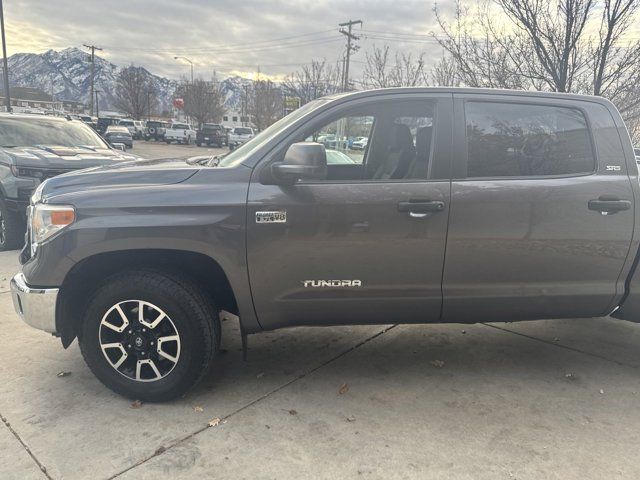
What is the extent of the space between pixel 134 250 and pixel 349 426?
1653 mm

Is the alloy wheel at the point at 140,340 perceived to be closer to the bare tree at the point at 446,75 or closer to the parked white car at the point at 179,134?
the bare tree at the point at 446,75

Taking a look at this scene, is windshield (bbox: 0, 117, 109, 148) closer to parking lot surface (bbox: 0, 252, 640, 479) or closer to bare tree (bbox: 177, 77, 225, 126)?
parking lot surface (bbox: 0, 252, 640, 479)

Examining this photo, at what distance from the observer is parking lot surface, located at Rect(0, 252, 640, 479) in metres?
2.55

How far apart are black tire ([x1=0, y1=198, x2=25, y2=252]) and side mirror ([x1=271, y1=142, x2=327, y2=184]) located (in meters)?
5.30

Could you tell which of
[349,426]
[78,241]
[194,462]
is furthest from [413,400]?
[78,241]

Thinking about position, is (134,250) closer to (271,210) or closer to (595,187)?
(271,210)

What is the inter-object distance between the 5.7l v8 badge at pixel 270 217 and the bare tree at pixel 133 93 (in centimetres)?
6817

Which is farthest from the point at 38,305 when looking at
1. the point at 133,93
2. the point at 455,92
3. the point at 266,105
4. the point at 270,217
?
the point at 133,93

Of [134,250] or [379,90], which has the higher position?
[379,90]

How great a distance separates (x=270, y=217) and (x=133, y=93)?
6889 cm

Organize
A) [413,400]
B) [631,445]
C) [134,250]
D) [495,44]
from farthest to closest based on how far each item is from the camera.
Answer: [495,44] → [413,400] → [134,250] → [631,445]

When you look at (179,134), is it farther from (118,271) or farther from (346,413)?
(346,413)

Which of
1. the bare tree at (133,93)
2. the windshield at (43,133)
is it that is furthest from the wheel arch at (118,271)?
the bare tree at (133,93)

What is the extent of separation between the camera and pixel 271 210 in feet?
9.39
